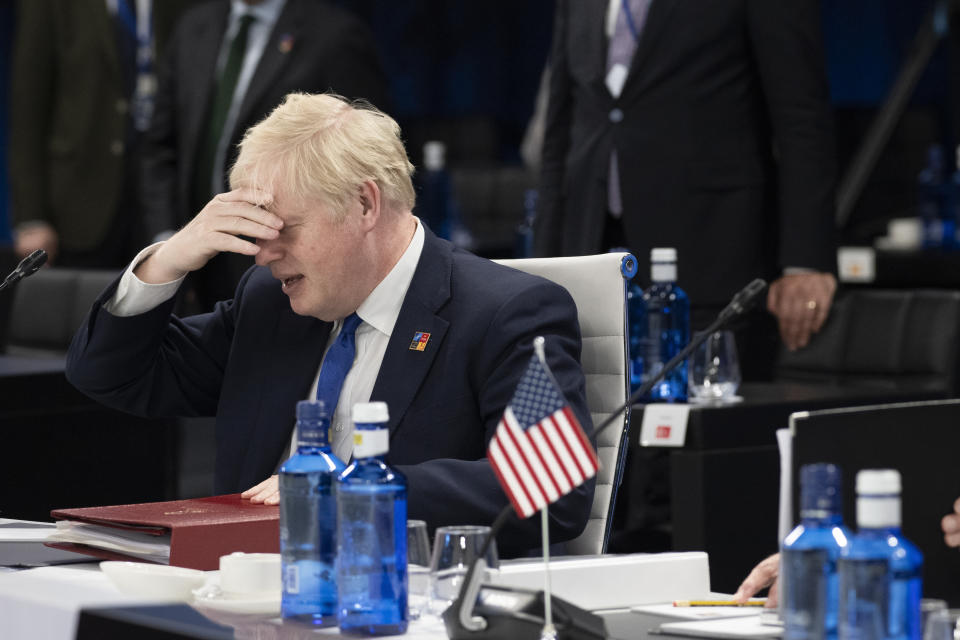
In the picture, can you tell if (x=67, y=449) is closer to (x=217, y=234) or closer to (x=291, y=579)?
(x=217, y=234)

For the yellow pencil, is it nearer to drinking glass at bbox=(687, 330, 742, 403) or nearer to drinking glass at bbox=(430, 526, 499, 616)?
drinking glass at bbox=(430, 526, 499, 616)

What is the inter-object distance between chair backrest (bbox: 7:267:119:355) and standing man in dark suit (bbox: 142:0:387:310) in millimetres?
274

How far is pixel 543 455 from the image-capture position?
1.43 m

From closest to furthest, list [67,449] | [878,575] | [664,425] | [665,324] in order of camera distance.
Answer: [878,575] → [664,425] → [665,324] → [67,449]

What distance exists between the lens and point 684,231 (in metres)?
3.52

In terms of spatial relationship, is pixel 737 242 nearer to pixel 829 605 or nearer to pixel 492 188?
pixel 829 605

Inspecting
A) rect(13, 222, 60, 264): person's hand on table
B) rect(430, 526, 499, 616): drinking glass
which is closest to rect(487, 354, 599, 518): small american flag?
rect(430, 526, 499, 616): drinking glass

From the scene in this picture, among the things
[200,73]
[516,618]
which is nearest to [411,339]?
[516,618]

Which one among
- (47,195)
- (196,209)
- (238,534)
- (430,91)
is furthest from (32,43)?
(430,91)

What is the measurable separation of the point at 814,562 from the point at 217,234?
1212 mm

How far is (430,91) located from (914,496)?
31.9 ft

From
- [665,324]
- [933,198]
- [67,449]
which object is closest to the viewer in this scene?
[665,324]

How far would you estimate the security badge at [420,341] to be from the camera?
7.29 feet

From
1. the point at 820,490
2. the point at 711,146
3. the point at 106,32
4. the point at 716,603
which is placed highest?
the point at 106,32
